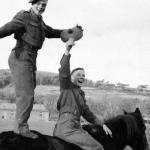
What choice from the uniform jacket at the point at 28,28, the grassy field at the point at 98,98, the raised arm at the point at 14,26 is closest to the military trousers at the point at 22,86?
the uniform jacket at the point at 28,28

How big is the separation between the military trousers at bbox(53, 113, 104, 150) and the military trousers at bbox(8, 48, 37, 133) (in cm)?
71

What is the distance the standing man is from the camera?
7.50 metres

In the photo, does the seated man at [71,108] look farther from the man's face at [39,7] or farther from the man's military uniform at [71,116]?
the man's face at [39,7]

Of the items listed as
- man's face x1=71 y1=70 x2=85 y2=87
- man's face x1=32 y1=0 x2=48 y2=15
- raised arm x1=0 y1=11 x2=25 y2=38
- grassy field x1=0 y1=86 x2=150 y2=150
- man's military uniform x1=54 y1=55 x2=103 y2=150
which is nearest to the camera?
raised arm x1=0 y1=11 x2=25 y2=38

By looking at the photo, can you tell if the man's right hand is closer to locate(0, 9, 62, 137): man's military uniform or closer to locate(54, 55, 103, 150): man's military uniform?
locate(54, 55, 103, 150): man's military uniform

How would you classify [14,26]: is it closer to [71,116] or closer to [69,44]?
[69,44]

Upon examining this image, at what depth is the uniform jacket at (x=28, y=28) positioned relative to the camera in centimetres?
747

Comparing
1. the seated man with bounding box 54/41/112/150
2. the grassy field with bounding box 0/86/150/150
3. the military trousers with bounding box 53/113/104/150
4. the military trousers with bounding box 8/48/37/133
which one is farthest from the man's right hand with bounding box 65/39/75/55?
the grassy field with bounding box 0/86/150/150

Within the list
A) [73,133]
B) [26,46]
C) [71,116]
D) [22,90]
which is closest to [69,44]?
[26,46]

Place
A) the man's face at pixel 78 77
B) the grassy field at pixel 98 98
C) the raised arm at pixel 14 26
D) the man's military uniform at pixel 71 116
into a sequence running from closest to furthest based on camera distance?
1. the raised arm at pixel 14 26
2. the man's military uniform at pixel 71 116
3. the man's face at pixel 78 77
4. the grassy field at pixel 98 98

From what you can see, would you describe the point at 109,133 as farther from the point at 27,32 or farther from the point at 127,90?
the point at 127,90

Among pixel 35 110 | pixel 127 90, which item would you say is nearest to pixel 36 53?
pixel 35 110

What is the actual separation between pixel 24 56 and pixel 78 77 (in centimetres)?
117

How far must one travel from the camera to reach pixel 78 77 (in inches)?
328
